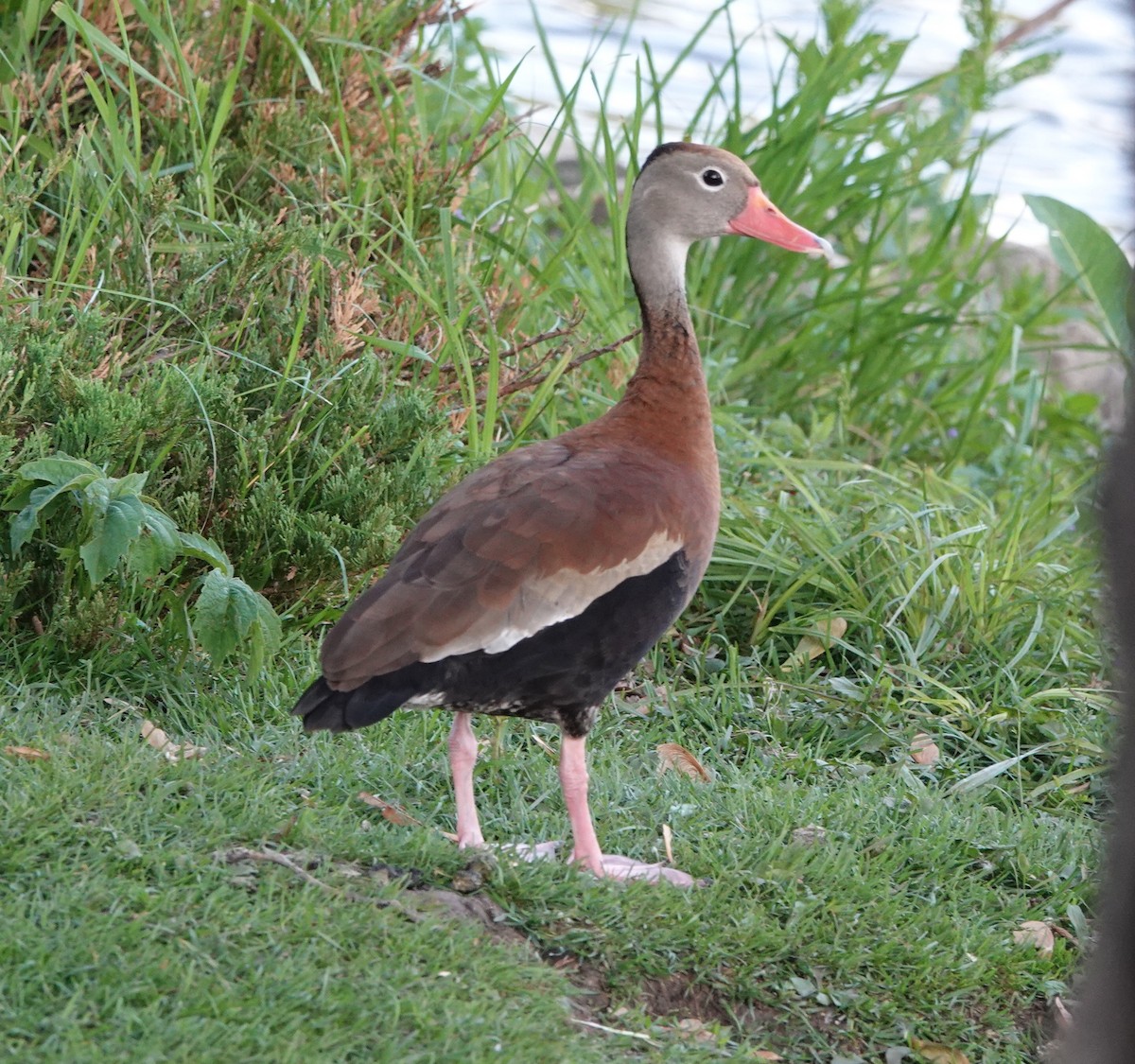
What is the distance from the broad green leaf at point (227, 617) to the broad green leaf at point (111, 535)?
0.23m

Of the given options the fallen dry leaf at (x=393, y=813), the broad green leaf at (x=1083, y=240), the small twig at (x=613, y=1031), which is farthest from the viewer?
the broad green leaf at (x=1083, y=240)

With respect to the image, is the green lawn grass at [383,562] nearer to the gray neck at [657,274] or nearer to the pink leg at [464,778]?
the pink leg at [464,778]

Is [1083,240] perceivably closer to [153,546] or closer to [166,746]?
[153,546]

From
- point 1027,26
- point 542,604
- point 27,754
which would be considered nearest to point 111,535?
point 27,754

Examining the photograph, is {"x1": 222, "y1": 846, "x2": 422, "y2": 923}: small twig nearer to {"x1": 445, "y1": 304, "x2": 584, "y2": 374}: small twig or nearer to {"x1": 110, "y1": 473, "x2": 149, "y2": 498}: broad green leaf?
{"x1": 110, "y1": 473, "x2": 149, "y2": 498}: broad green leaf

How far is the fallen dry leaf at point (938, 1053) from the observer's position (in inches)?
119

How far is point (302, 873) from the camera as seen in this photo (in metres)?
2.90

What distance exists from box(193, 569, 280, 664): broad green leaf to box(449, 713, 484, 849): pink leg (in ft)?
1.70

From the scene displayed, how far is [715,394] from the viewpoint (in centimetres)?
563

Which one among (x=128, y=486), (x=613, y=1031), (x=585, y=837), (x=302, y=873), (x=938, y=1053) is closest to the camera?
(x=613, y=1031)

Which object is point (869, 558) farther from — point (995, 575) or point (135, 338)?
point (135, 338)

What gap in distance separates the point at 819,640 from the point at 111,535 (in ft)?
7.07

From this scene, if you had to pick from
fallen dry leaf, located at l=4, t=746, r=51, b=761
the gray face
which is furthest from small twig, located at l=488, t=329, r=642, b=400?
fallen dry leaf, located at l=4, t=746, r=51, b=761

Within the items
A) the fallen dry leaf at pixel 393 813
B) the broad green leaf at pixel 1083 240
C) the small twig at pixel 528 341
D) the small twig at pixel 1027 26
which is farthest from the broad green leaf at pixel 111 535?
the small twig at pixel 1027 26
